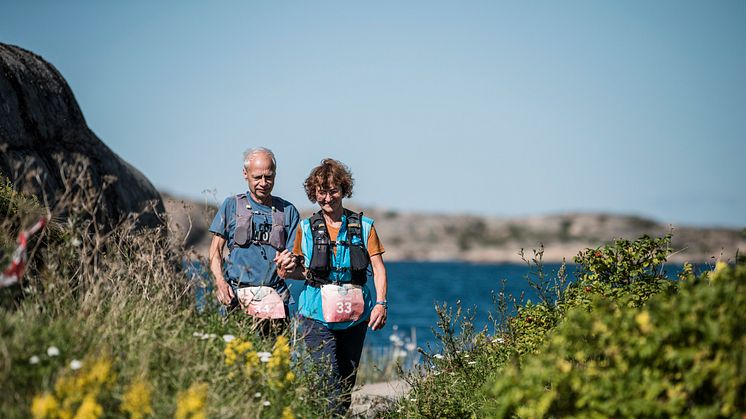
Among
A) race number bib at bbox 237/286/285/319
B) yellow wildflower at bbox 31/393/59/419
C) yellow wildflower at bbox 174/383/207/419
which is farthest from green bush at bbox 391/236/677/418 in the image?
yellow wildflower at bbox 31/393/59/419

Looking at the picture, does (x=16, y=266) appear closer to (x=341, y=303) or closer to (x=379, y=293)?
(x=341, y=303)

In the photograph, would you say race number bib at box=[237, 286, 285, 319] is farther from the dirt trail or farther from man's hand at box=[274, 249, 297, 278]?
the dirt trail

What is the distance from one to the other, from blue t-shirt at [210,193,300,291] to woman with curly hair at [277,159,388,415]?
0.91 ft

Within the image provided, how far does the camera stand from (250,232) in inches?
243

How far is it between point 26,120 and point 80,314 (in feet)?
14.3

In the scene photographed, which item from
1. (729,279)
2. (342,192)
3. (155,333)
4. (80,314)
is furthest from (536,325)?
(80,314)

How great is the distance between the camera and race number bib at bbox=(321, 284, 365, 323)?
5.84 metres

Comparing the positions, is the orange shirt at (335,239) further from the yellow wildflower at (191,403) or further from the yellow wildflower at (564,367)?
the yellow wildflower at (564,367)

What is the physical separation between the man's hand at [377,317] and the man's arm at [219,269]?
115cm

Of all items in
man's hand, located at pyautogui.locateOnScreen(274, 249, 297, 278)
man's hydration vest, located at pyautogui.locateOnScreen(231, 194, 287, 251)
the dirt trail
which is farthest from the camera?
the dirt trail

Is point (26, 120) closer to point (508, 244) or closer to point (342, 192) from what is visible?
point (342, 192)

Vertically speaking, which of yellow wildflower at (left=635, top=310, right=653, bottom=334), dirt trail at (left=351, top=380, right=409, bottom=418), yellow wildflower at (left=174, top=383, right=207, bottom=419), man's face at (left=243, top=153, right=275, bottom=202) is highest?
man's face at (left=243, top=153, right=275, bottom=202)

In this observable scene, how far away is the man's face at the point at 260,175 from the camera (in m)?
6.15

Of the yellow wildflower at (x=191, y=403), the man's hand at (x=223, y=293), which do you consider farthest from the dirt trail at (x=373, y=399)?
the yellow wildflower at (x=191, y=403)
